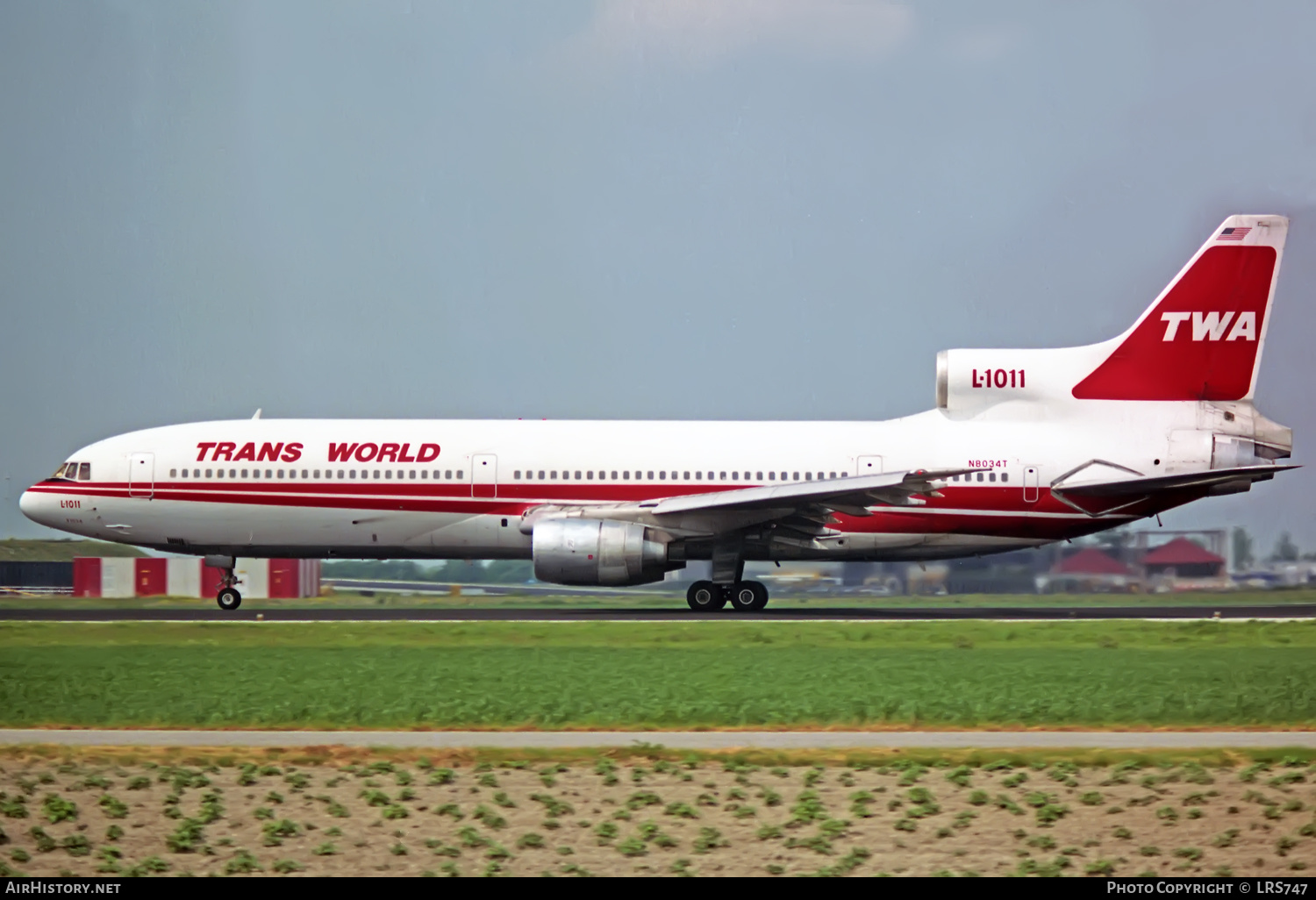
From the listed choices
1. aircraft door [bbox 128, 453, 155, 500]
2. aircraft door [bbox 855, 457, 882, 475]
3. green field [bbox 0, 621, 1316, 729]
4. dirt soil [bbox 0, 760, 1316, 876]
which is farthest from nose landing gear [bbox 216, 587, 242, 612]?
dirt soil [bbox 0, 760, 1316, 876]

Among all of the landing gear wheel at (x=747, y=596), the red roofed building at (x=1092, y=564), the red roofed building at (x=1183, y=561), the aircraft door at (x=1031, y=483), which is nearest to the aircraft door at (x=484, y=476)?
the landing gear wheel at (x=747, y=596)

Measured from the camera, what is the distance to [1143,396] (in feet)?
120

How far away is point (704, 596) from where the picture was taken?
118 feet

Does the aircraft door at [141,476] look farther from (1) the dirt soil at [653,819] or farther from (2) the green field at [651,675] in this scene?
(1) the dirt soil at [653,819]

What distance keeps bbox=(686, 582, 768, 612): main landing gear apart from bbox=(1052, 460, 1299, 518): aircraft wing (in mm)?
7310

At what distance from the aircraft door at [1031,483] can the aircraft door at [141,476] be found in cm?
2032

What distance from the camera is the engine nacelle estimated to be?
33281 millimetres

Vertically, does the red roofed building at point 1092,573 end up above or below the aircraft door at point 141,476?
below

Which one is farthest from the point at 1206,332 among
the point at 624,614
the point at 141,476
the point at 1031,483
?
the point at 141,476

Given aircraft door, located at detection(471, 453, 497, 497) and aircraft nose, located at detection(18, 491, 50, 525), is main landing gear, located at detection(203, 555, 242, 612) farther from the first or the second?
aircraft door, located at detection(471, 453, 497, 497)

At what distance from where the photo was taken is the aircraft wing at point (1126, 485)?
35.2 metres
